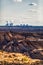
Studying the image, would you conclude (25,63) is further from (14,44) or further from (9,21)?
(9,21)

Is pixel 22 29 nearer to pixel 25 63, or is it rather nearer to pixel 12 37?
pixel 12 37

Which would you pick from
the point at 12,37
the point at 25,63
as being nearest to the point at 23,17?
the point at 12,37

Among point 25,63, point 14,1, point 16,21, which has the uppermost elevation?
point 14,1

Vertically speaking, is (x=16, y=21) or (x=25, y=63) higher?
(x=16, y=21)

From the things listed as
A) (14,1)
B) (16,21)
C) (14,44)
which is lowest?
(14,44)

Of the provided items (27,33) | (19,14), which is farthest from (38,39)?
(19,14)

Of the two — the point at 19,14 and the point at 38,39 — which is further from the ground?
the point at 19,14
